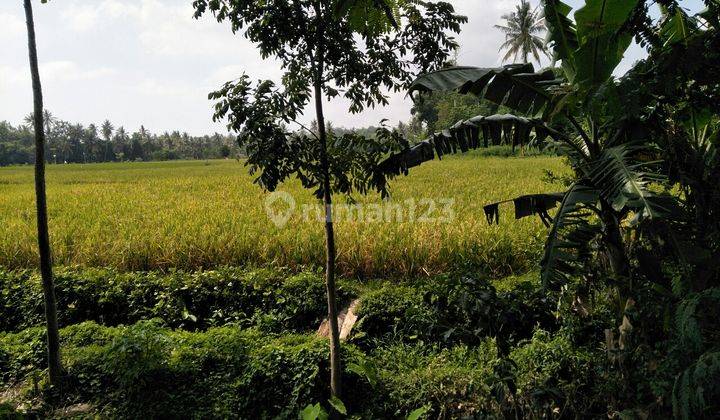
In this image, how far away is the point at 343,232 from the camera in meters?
6.44

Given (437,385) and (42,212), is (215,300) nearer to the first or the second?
(42,212)

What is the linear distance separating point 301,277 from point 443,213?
3.56m

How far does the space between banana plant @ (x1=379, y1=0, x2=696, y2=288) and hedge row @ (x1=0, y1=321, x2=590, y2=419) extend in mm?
797

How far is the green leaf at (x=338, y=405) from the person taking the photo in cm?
277

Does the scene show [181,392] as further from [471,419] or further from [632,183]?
[632,183]

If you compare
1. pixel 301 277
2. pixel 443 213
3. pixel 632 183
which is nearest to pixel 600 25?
pixel 632 183

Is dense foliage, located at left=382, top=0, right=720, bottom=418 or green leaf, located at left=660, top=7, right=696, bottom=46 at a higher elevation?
green leaf, located at left=660, top=7, right=696, bottom=46

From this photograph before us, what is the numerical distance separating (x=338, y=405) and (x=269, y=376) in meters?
0.69

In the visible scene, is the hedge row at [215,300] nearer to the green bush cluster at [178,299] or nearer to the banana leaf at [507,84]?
the green bush cluster at [178,299]

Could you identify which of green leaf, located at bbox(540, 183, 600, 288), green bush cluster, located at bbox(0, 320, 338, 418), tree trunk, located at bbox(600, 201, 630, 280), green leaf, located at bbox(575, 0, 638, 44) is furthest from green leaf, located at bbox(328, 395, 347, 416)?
green leaf, located at bbox(575, 0, 638, 44)

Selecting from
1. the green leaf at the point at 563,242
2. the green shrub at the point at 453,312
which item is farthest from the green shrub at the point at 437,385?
the green leaf at the point at 563,242

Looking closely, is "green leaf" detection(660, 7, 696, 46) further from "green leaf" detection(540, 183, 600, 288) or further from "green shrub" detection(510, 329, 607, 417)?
"green shrub" detection(510, 329, 607, 417)

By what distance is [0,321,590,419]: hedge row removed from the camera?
3.00m

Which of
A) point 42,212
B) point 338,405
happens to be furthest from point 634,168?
point 42,212
